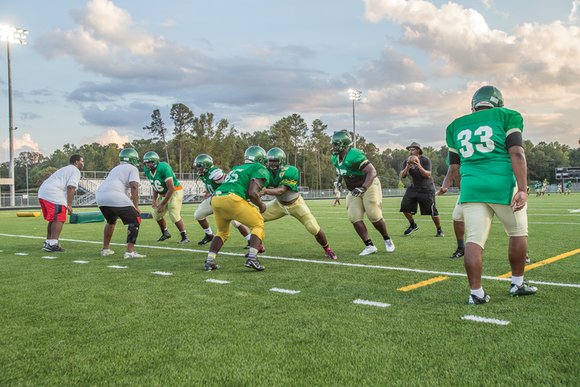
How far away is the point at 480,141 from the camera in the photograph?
4.81 m

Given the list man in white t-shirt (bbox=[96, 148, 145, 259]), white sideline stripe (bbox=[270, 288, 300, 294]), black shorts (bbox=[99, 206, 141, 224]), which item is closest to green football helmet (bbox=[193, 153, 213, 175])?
man in white t-shirt (bbox=[96, 148, 145, 259])

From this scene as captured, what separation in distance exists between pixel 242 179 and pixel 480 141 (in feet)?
10.8

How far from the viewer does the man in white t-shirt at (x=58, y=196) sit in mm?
9695

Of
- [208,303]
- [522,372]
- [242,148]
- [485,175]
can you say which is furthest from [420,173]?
[242,148]

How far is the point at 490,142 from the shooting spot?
4.75m

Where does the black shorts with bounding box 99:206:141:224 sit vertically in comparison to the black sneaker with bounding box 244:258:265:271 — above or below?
above

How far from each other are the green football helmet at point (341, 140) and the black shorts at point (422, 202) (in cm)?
334

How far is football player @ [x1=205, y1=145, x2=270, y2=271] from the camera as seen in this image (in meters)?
6.83

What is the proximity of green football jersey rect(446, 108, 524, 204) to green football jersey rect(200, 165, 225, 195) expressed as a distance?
5550 mm

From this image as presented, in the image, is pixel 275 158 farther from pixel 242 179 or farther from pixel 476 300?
pixel 476 300

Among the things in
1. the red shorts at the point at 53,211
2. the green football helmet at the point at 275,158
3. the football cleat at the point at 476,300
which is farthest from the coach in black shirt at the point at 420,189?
the red shorts at the point at 53,211

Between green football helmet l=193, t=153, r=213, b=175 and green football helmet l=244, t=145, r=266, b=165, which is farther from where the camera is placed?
green football helmet l=193, t=153, r=213, b=175

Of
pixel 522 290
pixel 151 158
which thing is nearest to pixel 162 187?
pixel 151 158

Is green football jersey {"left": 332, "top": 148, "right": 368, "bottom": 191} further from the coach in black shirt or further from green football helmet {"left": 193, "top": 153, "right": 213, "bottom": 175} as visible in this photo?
green football helmet {"left": 193, "top": 153, "right": 213, "bottom": 175}
